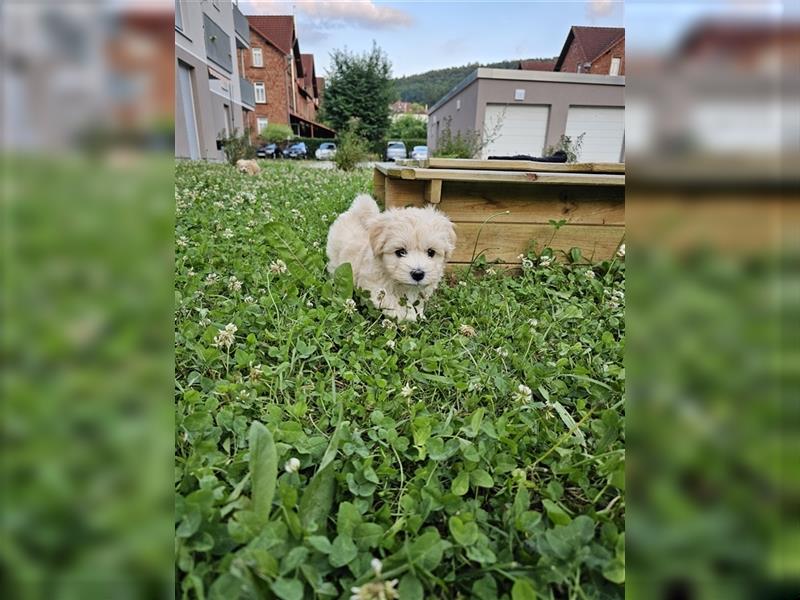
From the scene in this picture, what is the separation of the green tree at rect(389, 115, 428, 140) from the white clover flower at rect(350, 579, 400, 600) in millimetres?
23786

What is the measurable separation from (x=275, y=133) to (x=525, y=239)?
22.1m

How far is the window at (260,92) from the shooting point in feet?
66.4

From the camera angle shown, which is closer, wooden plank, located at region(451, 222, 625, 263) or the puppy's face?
the puppy's face

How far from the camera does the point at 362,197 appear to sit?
298cm

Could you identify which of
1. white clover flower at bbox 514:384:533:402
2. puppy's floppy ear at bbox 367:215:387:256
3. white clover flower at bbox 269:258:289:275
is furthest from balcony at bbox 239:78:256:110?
white clover flower at bbox 514:384:533:402

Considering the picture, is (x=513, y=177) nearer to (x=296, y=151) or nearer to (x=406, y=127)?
(x=406, y=127)

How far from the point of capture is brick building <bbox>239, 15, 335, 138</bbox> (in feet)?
49.3

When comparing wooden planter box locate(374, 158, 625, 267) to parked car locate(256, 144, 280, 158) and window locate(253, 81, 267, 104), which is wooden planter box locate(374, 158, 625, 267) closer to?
parked car locate(256, 144, 280, 158)

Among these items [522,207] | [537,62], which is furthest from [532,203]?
[537,62]
